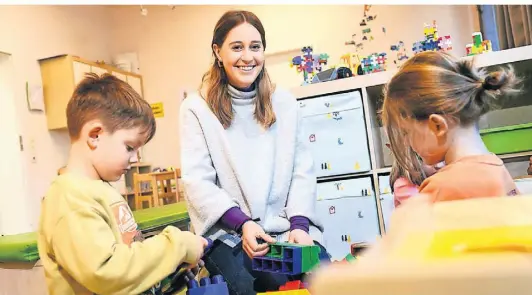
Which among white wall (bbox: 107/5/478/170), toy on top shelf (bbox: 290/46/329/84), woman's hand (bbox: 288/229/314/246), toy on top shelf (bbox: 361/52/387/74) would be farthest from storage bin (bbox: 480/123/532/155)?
white wall (bbox: 107/5/478/170)

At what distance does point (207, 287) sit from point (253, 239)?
178 millimetres

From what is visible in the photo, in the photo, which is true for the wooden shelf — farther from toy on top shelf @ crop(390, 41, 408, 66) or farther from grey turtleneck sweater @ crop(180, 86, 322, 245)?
grey turtleneck sweater @ crop(180, 86, 322, 245)

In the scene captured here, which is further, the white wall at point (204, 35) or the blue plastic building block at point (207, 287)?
the white wall at point (204, 35)

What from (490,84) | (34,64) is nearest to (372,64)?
(490,84)

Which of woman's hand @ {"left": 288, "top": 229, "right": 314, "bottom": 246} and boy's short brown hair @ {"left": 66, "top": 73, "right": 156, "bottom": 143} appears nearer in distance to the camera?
boy's short brown hair @ {"left": 66, "top": 73, "right": 156, "bottom": 143}

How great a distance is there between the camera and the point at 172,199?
146 inches

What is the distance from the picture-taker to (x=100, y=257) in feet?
2.37

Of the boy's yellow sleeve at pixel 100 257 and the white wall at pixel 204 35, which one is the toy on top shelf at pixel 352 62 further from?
the boy's yellow sleeve at pixel 100 257

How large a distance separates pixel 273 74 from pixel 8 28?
5.68 feet

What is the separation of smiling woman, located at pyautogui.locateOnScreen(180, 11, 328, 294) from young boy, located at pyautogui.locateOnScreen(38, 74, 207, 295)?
0.21 meters

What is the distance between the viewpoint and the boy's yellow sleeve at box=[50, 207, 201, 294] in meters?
0.72

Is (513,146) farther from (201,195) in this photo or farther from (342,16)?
(342,16)

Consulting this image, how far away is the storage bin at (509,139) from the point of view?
1.73 metres

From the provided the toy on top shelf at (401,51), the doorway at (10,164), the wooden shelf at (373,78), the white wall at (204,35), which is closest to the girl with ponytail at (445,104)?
the wooden shelf at (373,78)
